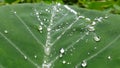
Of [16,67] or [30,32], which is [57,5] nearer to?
[30,32]

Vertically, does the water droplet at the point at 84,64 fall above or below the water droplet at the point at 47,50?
below

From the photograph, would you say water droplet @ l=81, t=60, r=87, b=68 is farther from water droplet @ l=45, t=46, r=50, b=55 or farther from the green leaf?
water droplet @ l=45, t=46, r=50, b=55

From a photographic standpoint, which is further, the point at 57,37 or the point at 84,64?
the point at 57,37

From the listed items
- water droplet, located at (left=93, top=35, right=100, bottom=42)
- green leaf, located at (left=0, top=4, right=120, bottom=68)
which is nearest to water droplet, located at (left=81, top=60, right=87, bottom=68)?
green leaf, located at (left=0, top=4, right=120, bottom=68)

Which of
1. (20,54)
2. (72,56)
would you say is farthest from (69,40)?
(20,54)

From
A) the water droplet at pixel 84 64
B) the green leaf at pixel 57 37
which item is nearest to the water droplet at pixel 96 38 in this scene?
the green leaf at pixel 57 37

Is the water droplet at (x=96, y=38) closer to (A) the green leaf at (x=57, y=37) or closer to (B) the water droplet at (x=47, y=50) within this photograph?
(A) the green leaf at (x=57, y=37)

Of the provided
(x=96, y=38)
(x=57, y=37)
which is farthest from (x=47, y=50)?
(x=96, y=38)

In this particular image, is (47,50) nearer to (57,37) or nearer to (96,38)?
(57,37)
